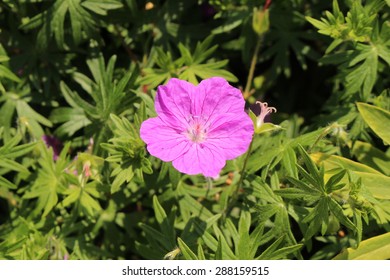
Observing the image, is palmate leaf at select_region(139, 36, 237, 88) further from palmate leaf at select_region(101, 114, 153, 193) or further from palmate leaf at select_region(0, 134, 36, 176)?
palmate leaf at select_region(0, 134, 36, 176)

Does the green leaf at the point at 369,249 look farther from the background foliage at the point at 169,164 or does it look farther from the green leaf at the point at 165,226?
the green leaf at the point at 165,226

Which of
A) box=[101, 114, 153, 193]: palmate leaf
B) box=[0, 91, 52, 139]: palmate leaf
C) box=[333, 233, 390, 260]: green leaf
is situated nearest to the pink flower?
box=[101, 114, 153, 193]: palmate leaf

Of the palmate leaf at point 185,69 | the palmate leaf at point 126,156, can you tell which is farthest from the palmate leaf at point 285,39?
the palmate leaf at point 126,156

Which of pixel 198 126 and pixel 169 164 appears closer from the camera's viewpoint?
pixel 198 126

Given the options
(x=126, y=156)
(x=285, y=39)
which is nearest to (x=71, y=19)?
(x=126, y=156)

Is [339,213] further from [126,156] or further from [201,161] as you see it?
[126,156]
